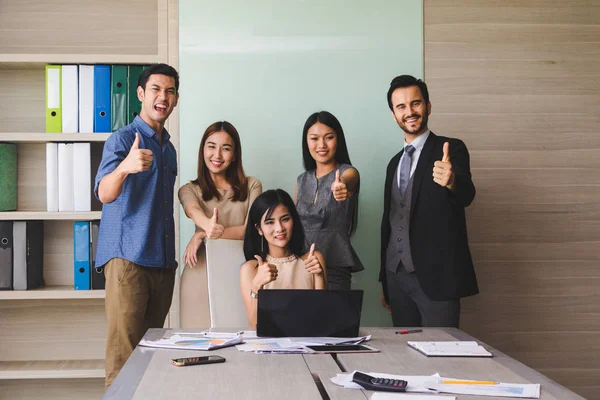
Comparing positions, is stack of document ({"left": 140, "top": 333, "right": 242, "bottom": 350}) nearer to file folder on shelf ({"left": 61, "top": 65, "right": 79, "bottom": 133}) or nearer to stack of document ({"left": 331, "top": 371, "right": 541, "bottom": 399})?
stack of document ({"left": 331, "top": 371, "right": 541, "bottom": 399})

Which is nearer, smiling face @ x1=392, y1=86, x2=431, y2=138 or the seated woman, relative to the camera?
the seated woman

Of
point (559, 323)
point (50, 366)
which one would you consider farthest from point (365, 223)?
point (50, 366)

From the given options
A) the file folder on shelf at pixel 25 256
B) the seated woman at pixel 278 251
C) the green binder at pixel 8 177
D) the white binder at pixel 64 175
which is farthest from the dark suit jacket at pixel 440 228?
the green binder at pixel 8 177

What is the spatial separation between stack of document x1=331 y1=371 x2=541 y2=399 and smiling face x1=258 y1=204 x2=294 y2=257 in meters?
1.10

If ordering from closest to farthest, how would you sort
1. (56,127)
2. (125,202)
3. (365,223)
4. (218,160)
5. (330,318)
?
(330,318) → (125,202) → (218,160) → (56,127) → (365,223)

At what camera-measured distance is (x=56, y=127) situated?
3.29 meters

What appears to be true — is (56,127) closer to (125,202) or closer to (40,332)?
(125,202)

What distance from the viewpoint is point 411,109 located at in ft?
9.23

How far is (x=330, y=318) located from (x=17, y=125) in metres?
2.32

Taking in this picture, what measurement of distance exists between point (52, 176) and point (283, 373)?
6.86ft

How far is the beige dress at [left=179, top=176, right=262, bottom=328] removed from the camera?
3.03m

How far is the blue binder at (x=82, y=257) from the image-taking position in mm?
3273

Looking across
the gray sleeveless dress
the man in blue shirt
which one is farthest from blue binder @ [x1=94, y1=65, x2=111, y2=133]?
the gray sleeveless dress

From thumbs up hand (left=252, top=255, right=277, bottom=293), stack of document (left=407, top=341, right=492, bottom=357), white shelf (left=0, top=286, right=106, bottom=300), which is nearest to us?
stack of document (left=407, top=341, right=492, bottom=357)
